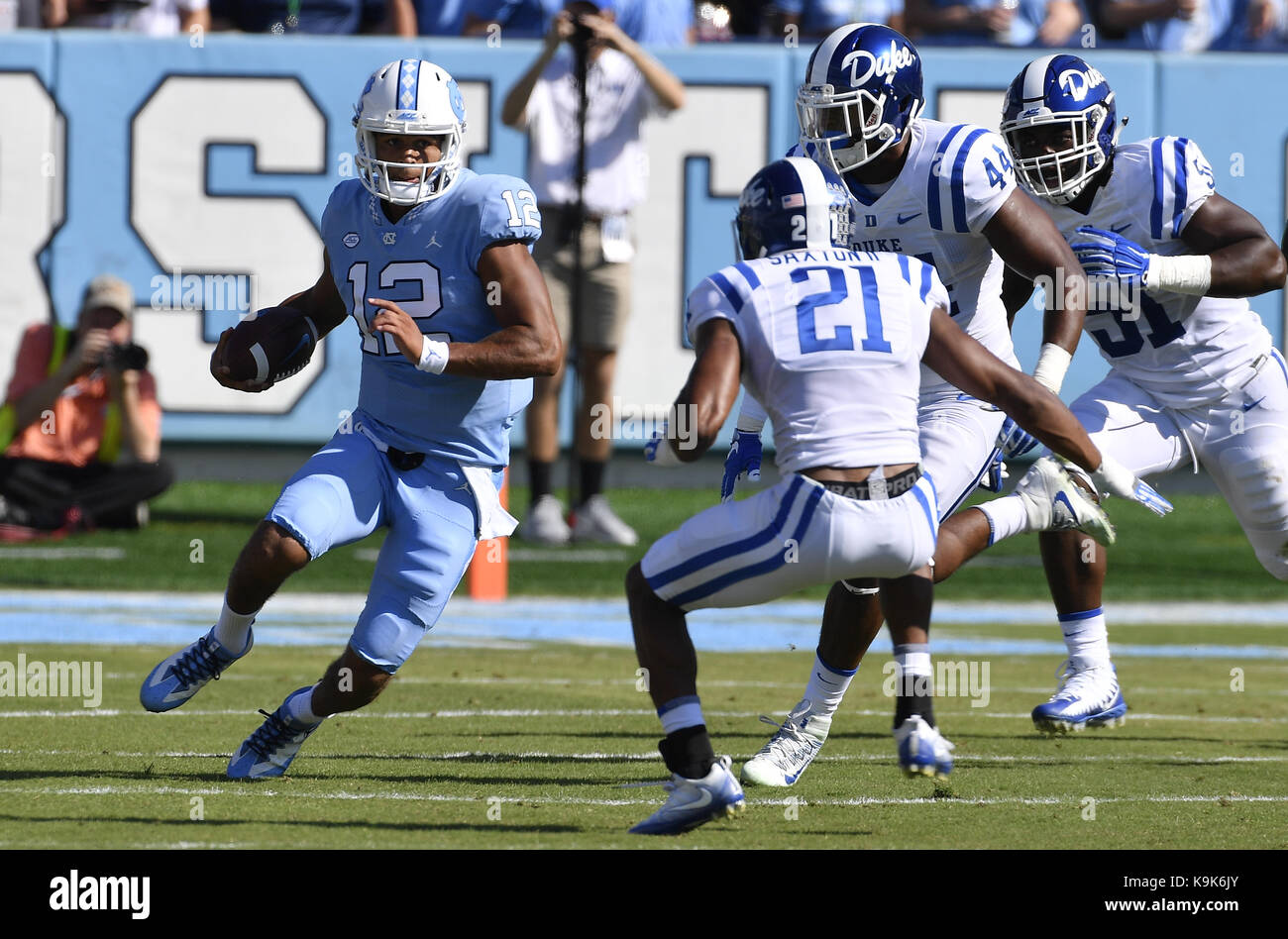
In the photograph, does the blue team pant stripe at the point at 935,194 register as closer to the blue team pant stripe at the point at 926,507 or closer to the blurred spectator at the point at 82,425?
the blue team pant stripe at the point at 926,507

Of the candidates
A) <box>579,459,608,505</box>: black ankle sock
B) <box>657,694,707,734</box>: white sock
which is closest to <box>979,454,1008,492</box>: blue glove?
<box>657,694,707,734</box>: white sock

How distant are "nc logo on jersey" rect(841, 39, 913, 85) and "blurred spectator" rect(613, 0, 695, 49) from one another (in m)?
6.42

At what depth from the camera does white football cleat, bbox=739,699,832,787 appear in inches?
188

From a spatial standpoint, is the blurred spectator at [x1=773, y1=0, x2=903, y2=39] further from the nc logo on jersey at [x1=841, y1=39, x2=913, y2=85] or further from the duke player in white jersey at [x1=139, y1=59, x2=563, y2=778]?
the duke player in white jersey at [x1=139, y1=59, x2=563, y2=778]

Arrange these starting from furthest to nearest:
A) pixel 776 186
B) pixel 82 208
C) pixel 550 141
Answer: pixel 82 208 → pixel 550 141 → pixel 776 186

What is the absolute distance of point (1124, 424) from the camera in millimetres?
5793

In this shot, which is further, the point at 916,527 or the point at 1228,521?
the point at 1228,521

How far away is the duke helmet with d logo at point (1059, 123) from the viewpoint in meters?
5.45

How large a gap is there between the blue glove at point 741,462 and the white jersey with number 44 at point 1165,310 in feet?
4.53

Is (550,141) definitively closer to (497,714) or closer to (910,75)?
(497,714)

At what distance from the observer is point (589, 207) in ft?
33.7
